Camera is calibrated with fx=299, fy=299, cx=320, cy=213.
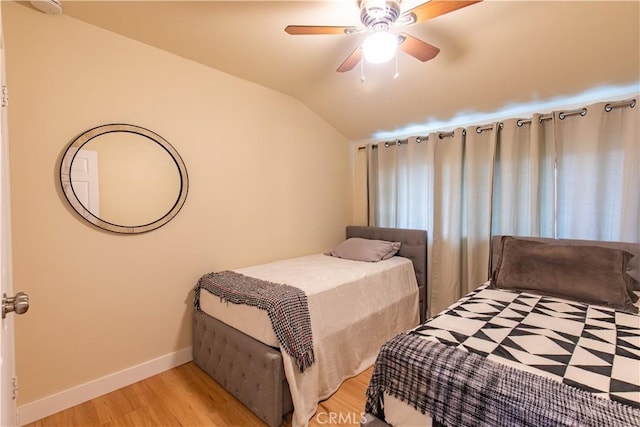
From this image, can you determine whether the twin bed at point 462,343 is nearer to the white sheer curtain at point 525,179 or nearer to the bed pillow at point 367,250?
the bed pillow at point 367,250

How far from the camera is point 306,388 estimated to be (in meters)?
1.85

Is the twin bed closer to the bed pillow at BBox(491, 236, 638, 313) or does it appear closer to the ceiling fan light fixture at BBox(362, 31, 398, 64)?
the bed pillow at BBox(491, 236, 638, 313)

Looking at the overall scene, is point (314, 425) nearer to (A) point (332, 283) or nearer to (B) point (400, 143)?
(A) point (332, 283)

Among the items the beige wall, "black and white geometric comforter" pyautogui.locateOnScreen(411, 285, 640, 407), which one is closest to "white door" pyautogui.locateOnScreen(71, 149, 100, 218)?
the beige wall

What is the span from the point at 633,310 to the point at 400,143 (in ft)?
7.97

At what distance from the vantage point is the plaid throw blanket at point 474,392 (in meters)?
0.95

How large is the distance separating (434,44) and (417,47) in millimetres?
600

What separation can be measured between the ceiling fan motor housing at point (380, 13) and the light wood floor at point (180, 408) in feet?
7.57

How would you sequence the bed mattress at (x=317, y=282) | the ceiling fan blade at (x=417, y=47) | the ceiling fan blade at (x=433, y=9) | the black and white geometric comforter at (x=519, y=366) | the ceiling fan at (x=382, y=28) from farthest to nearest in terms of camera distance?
the bed mattress at (x=317, y=282), the ceiling fan blade at (x=417, y=47), the ceiling fan at (x=382, y=28), the ceiling fan blade at (x=433, y=9), the black and white geometric comforter at (x=519, y=366)

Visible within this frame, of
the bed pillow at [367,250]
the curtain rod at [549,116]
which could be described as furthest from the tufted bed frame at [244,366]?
the curtain rod at [549,116]

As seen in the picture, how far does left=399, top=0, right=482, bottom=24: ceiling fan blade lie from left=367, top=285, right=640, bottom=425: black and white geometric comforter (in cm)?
148

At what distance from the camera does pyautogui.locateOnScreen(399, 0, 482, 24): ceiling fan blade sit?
4.26 ft

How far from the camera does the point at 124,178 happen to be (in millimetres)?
2143

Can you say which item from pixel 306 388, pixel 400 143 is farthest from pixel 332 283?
pixel 400 143
